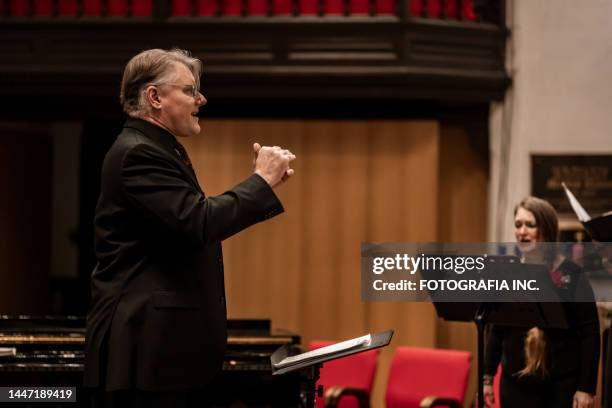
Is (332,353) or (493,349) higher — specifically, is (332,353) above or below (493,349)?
above

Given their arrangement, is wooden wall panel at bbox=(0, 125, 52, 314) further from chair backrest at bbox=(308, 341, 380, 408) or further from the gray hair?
the gray hair

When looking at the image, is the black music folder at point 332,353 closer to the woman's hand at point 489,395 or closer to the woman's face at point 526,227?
the woman's face at point 526,227

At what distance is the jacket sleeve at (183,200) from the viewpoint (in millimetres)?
2377

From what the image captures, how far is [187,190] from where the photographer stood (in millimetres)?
2414

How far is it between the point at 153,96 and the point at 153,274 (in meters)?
0.48

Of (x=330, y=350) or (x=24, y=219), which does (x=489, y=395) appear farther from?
(x=24, y=219)

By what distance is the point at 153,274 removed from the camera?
2459 mm

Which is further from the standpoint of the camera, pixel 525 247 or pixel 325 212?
pixel 325 212

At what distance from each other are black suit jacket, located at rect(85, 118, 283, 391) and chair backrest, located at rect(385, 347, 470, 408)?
3300 millimetres

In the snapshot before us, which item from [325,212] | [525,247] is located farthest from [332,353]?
[325,212]

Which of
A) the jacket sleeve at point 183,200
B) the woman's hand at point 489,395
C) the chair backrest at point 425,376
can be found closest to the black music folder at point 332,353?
the jacket sleeve at point 183,200

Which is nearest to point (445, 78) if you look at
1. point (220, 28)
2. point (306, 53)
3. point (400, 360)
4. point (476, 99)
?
point (476, 99)

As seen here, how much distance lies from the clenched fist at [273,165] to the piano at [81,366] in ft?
5.72

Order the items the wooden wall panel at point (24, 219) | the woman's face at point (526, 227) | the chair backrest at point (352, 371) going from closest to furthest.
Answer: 1. the woman's face at point (526, 227)
2. the chair backrest at point (352, 371)
3. the wooden wall panel at point (24, 219)
